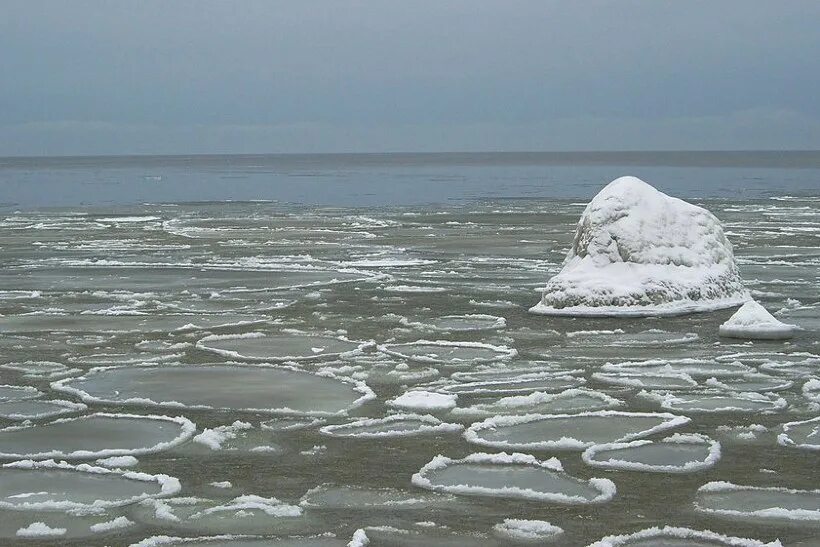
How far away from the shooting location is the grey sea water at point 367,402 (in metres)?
5.23

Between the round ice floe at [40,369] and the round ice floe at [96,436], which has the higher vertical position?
the round ice floe at [96,436]

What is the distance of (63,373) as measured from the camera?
8.62 meters

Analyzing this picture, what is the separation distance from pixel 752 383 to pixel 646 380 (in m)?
0.68

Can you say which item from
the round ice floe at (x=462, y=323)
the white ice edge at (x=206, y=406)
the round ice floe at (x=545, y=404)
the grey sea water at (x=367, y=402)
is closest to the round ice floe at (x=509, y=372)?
the grey sea water at (x=367, y=402)

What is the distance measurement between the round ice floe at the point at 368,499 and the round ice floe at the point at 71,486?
659 millimetres

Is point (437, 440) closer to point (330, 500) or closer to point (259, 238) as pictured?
point (330, 500)

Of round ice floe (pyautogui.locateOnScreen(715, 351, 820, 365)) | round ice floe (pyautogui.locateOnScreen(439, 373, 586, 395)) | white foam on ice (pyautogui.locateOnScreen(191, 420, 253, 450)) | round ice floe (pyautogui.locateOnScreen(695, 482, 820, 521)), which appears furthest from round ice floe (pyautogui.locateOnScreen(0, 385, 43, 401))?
round ice floe (pyautogui.locateOnScreen(715, 351, 820, 365))

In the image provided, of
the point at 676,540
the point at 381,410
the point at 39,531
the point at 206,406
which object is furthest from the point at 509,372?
the point at 39,531

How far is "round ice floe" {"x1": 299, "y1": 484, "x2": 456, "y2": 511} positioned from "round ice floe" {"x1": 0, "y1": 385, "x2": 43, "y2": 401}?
2.92 meters

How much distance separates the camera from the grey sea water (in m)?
5.23

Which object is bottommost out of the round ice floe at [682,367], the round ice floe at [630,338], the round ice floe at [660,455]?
the round ice floe at [630,338]

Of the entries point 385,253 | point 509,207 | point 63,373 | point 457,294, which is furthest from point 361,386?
point 509,207

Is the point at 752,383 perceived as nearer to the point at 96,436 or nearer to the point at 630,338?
the point at 630,338

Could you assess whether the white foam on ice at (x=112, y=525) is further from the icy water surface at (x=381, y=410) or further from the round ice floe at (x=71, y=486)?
the round ice floe at (x=71, y=486)
